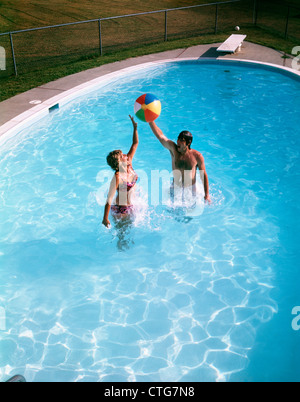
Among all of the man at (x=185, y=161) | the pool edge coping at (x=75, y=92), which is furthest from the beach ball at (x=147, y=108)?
the pool edge coping at (x=75, y=92)

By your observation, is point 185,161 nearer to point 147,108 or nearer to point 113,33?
point 147,108

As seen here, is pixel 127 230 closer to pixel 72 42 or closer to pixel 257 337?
pixel 257 337

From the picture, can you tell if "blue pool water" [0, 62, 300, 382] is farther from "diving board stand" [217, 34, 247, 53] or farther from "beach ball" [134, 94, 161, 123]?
"diving board stand" [217, 34, 247, 53]

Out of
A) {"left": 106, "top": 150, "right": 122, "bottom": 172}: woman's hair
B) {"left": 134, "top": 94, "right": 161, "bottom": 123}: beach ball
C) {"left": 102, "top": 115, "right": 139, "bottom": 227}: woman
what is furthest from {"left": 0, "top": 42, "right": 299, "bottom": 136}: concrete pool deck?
{"left": 106, "top": 150, "right": 122, "bottom": 172}: woman's hair

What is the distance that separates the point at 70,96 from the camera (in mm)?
12719

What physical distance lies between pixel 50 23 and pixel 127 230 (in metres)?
19.3

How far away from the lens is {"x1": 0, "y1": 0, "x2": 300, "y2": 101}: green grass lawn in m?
15.3

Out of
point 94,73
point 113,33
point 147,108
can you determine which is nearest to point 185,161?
point 147,108

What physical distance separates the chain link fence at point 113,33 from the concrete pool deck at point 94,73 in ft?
5.61

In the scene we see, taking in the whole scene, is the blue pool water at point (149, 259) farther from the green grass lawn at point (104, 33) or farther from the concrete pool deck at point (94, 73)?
the green grass lawn at point (104, 33)

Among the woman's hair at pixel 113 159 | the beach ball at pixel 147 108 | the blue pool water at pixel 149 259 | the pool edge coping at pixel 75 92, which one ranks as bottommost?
the blue pool water at pixel 149 259

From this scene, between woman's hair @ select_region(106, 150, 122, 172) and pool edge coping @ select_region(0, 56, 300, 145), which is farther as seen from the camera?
pool edge coping @ select_region(0, 56, 300, 145)

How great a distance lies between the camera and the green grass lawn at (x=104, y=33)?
15320 mm
